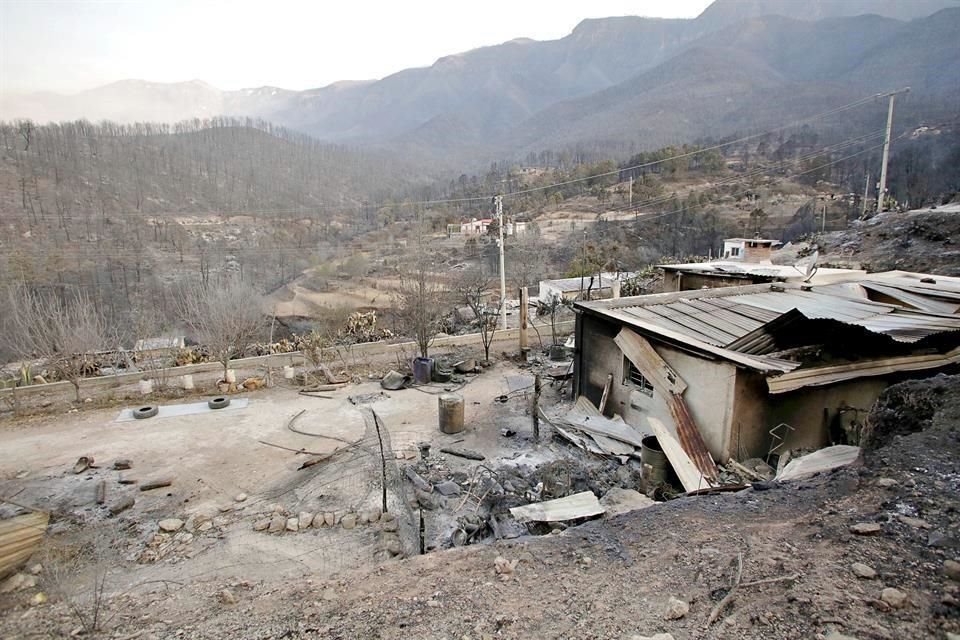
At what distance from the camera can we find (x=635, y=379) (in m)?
9.46

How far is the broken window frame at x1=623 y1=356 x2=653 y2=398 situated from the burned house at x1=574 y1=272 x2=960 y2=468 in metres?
0.02

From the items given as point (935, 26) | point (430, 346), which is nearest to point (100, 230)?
point (430, 346)

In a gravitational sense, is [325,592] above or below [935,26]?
below

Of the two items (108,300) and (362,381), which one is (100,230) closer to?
(108,300)

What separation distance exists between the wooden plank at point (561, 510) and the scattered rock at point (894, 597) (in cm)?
299

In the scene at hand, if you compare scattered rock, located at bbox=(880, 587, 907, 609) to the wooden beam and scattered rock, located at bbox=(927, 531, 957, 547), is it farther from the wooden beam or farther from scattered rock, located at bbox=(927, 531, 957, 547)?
the wooden beam

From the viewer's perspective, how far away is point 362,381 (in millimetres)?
13445

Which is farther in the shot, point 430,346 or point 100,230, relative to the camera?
→ point 100,230

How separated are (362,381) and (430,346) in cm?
384

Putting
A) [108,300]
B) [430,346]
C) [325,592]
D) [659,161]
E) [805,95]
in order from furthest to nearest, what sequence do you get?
[805,95], [659,161], [108,300], [430,346], [325,592]

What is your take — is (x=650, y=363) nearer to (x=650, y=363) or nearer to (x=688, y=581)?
(x=650, y=363)

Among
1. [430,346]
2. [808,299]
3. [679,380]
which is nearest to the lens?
[679,380]

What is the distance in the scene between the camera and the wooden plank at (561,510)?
573 centimetres

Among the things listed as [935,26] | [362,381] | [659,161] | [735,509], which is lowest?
[362,381]
